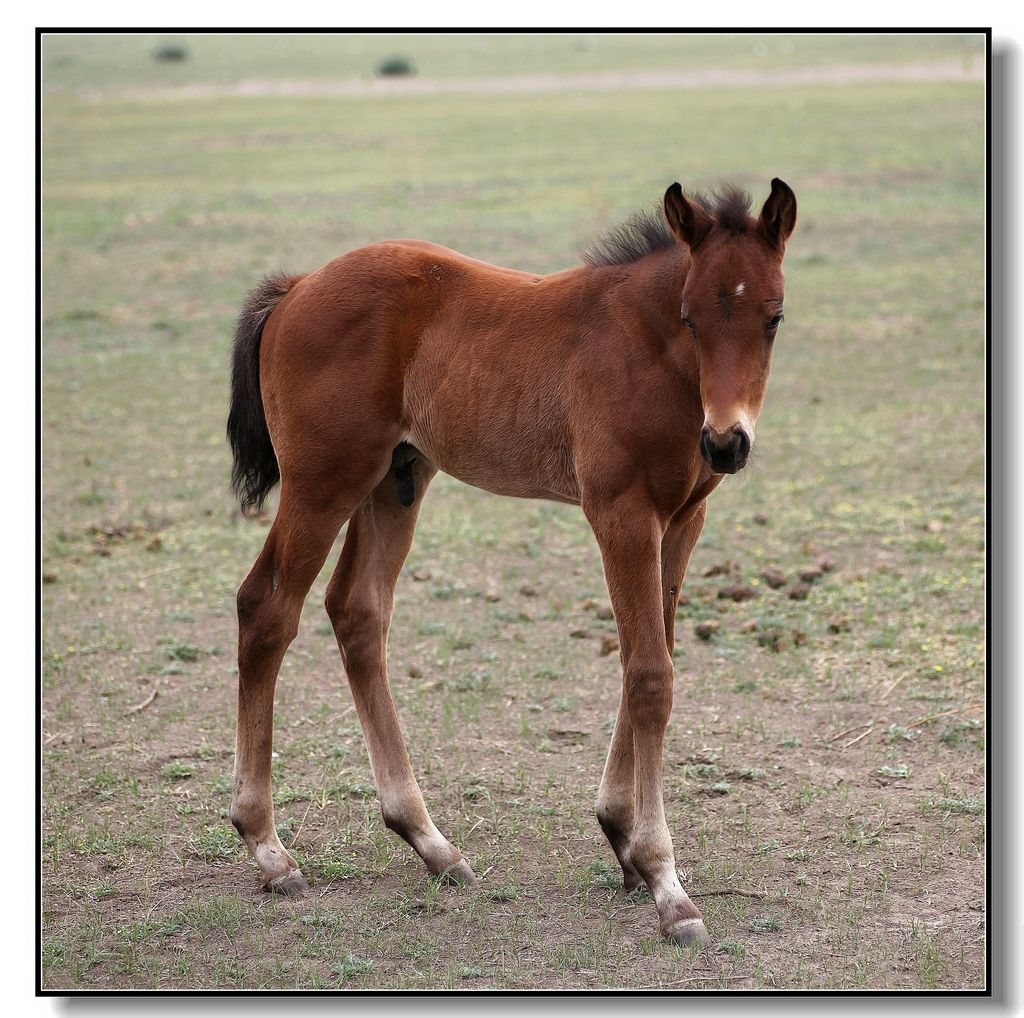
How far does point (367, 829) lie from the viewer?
17.4 ft

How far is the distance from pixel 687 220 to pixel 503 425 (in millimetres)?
1011

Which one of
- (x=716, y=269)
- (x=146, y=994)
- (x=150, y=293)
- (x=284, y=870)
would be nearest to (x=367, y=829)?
(x=284, y=870)

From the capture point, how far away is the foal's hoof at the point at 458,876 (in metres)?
4.86

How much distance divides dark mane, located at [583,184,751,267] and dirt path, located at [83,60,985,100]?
1145 inches

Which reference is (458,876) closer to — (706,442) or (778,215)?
(706,442)

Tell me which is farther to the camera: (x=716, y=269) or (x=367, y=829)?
(x=367, y=829)

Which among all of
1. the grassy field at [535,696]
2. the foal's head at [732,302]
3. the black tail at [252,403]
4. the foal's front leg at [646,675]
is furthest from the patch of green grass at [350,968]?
the foal's head at [732,302]

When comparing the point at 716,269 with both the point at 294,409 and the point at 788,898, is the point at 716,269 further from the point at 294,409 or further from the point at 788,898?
the point at 788,898

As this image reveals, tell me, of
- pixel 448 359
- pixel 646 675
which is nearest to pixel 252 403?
pixel 448 359

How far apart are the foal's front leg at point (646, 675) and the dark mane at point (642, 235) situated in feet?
3.05

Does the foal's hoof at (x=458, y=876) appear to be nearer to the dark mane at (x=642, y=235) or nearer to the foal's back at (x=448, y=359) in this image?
the foal's back at (x=448, y=359)

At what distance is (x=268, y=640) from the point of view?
4.79 metres

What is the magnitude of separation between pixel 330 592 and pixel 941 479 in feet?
20.0

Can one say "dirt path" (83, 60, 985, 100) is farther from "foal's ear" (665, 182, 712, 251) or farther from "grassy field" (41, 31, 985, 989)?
"foal's ear" (665, 182, 712, 251)
